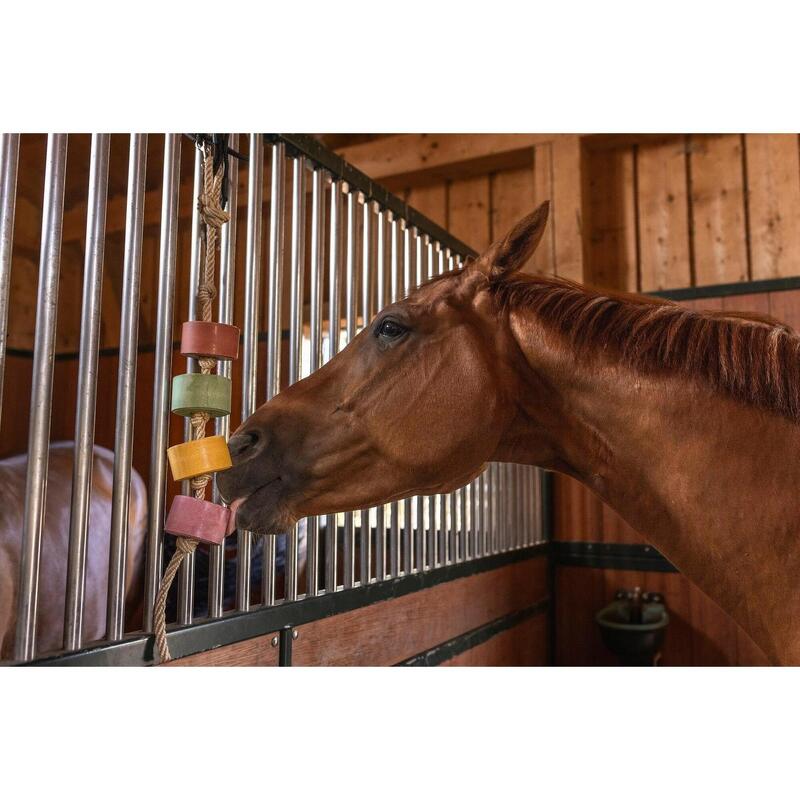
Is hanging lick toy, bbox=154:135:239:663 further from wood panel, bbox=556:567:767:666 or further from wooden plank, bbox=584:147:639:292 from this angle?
wooden plank, bbox=584:147:639:292

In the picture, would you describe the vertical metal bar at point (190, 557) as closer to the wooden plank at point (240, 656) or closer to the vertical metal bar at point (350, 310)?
the wooden plank at point (240, 656)

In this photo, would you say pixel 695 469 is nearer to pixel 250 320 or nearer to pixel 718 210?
pixel 250 320

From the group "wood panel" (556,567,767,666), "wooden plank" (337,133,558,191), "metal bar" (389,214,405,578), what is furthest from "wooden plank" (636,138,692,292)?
"metal bar" (389,214,405,578)

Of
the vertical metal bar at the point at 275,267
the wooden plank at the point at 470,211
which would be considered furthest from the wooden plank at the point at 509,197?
the vertical metal bar at the point at 275,267

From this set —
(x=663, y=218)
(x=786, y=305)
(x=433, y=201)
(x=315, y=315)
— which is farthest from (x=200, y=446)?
(x=433, y=201)

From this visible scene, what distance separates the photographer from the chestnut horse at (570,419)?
81 cm

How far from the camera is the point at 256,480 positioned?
912 mm

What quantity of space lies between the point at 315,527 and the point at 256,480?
43 centimetres

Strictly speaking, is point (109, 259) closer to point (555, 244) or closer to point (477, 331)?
point (555, 244)

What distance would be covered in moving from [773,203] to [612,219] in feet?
2.35

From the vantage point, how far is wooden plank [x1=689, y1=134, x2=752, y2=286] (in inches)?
118

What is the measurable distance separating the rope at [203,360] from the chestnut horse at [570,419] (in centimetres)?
8

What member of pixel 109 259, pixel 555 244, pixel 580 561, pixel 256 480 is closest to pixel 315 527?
pixel 256 480

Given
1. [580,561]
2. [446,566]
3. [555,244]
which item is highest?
[555,244]
